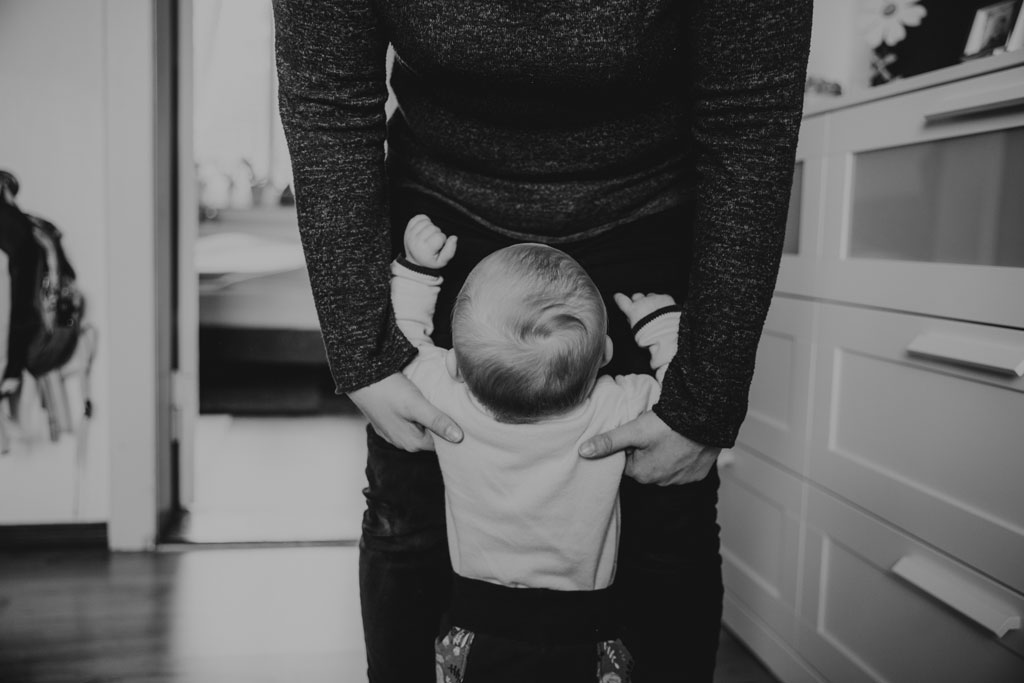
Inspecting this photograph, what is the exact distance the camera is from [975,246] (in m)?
1.06

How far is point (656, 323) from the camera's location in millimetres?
790

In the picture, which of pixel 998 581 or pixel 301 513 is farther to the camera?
pixel 301 513

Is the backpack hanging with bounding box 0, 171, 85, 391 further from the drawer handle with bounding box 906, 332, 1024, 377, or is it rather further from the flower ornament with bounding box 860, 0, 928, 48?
the flower ornament with bounding box 860, 0, 928, 48

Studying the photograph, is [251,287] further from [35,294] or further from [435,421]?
[435,421]

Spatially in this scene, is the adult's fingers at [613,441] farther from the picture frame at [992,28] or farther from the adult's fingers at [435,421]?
the picture frame at [992,28]

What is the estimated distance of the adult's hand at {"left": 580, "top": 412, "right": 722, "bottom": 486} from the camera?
2.39 feet

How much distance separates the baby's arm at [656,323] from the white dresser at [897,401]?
0.50 m

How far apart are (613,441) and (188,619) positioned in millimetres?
1337

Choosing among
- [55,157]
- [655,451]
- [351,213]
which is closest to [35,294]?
[55,157]

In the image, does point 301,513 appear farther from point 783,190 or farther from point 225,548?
point 783,190

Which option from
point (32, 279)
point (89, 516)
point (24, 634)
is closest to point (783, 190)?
point (24, 634)

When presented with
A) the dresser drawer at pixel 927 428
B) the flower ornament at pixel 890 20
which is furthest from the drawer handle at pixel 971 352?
the flower ornament at pixel 890 20

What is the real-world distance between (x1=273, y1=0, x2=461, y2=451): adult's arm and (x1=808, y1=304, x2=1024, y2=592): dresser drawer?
2.43ft

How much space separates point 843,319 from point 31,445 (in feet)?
6.66
